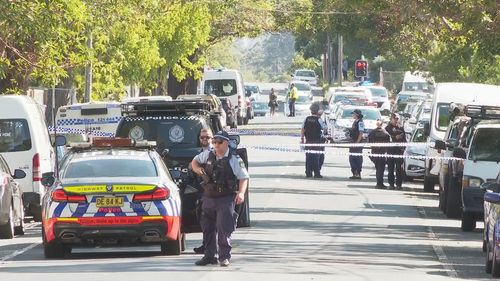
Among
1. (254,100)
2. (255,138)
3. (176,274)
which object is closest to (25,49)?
(176,274)

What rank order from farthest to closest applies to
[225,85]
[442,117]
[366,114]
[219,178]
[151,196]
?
[225,85]
[366,114]
[442,117]
[151,196]
[219,178]

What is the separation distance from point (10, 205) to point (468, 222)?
7.75 metres

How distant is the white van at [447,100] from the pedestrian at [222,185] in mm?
18378

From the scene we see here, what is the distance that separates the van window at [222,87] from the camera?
68812mm

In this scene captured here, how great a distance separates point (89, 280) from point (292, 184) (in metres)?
20.5

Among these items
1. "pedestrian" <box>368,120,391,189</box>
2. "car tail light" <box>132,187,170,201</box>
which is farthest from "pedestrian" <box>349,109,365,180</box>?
"car tail light" <box>132,187,170,201</box>

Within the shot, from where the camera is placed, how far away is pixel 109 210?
19.5 m

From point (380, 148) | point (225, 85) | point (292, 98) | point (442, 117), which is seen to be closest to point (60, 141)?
point (380, 148)

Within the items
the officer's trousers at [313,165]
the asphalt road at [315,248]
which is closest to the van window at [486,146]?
the asphalt road at [315,248]

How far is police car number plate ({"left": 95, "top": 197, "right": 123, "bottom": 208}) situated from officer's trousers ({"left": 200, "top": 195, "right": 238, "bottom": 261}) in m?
1.47

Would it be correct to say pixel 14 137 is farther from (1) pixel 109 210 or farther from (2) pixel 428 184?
(2) pixel 428 184

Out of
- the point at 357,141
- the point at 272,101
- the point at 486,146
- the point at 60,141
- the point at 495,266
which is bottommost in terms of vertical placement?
the point at 272,101

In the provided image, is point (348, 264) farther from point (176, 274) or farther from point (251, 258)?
→ point (176, 274)

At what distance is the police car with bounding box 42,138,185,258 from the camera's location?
19.4 metres
